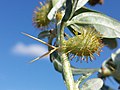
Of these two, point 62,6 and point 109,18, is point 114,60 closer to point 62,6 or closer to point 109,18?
point 109,18

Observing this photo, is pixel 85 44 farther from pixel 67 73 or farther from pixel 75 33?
pixel 67 73

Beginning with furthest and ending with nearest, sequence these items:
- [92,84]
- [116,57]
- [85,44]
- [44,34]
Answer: [116,57] < [44,34] < [92,84] < [85,44]

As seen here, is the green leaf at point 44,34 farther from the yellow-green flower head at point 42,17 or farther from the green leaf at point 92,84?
the green leaf at point 92,84

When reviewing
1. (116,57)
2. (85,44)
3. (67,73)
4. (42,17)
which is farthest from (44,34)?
(116,57)

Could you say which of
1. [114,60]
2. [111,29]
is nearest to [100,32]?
[111,29]

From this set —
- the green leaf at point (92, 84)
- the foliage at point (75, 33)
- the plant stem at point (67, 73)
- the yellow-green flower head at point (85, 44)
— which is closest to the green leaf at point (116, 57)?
the foliage at point (75, 33)
